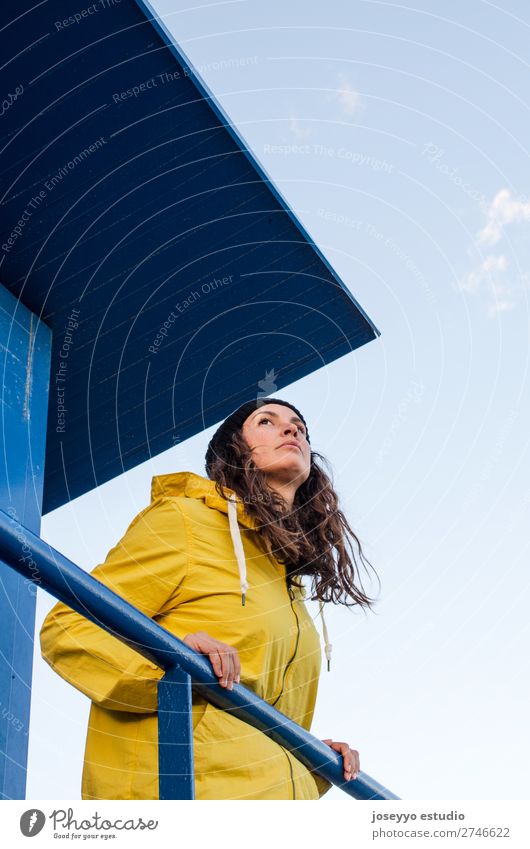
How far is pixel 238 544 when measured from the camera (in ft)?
11.5

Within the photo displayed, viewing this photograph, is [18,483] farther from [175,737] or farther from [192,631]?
[175,737]

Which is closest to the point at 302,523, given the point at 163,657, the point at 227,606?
the point at 227,606

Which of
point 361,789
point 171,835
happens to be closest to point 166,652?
point 171,835

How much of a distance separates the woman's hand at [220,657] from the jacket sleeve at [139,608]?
0.12 m

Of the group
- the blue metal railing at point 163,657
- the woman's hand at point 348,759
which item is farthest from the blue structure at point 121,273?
the blue metal railing at point 163,657

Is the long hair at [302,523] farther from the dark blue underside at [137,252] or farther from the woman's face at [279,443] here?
the dark blue underside at [137,252]

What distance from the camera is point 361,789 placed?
3.28m

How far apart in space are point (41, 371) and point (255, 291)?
4.03 ft

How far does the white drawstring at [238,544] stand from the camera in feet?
11.0

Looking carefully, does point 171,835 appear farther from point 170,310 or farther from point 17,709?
point 170,310

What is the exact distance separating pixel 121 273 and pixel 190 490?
183 cm

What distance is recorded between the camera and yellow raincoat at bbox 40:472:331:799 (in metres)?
2.82

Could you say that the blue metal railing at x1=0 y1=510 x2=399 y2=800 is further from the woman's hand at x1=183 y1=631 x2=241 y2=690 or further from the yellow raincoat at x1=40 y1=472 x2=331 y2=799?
the yellow raincoat at x1=40 y1=472 x2=331 y2=799

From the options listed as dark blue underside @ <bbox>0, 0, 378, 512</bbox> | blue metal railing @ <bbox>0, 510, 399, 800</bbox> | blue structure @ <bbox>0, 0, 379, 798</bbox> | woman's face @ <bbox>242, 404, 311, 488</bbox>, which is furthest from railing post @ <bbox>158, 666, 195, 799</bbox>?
dark blue underside @ <bbox>0, 0, 378, 512</bbox>
